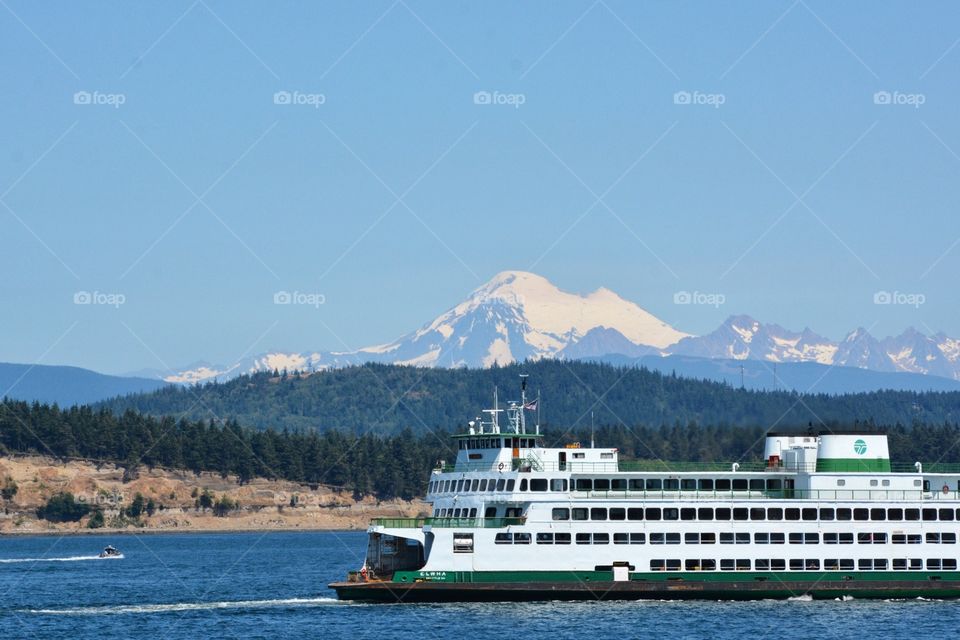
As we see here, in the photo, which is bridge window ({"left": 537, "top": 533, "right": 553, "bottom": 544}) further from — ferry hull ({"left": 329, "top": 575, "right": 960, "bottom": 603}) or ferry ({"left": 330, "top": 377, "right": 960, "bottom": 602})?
ferry hull ({"left": 329, "top": 575, "right": 960, "bottom": 603})

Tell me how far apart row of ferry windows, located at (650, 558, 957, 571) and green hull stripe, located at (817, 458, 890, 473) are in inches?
164

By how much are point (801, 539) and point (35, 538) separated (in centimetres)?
11258

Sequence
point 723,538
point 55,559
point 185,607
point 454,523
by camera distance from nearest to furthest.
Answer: point 454,523 → point 723,538 → point 185,607 → point 55,559

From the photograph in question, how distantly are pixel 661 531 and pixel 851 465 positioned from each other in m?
9.81

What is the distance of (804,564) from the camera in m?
71.8

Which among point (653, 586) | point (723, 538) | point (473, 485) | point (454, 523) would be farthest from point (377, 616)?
point (723, 538)

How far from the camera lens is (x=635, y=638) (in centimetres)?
6131

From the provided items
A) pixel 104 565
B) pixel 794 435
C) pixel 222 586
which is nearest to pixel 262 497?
pixel 104 565

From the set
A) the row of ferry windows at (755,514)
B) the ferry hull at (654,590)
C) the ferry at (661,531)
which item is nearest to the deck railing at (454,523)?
the ferry at (661,531)

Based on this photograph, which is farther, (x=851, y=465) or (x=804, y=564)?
(x=851, y=465)

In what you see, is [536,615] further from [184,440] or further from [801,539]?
[184,440]

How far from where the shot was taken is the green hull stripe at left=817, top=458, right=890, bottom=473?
73.4 metres

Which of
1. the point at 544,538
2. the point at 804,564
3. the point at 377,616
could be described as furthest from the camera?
the point at 804,564

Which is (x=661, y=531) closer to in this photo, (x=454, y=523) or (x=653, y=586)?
(x=653, y=586)
